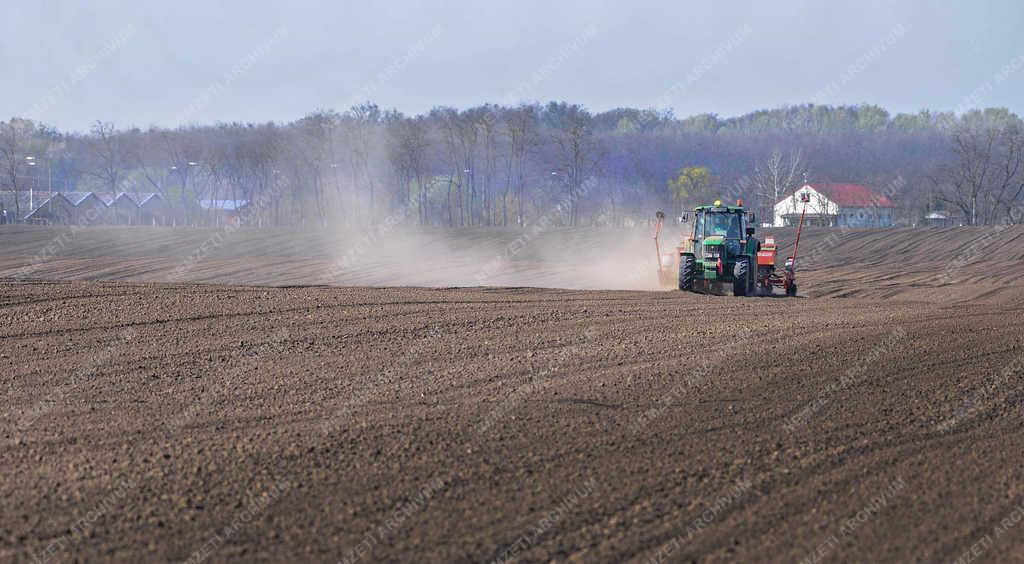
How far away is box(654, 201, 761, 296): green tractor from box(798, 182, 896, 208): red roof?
6049 cm

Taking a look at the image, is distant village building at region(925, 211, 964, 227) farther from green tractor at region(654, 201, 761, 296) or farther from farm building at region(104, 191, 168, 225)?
farm building at region(104, 191, 168, 225)

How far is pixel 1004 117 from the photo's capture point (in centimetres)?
12569

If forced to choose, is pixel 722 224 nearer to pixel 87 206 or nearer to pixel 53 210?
pixel 53 210

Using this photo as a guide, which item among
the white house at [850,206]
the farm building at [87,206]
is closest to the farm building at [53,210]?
the farm building at [87,206]

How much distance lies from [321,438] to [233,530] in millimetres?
2224

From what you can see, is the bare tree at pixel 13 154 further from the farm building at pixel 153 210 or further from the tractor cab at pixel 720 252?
the tractor cab at pixel 720 252

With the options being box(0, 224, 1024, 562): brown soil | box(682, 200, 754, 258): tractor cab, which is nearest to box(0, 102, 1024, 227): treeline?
box(682, 200, 754, 258): tractor cab

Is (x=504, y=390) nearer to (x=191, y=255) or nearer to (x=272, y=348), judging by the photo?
(x=272, y=348)

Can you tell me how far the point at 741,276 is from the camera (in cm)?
2330

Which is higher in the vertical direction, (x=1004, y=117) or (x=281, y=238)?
(x=1004, y=117)

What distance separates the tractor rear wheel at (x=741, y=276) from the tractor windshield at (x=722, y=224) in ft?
2.49

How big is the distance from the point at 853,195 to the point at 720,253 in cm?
6659

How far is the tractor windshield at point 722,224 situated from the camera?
23.9 metres

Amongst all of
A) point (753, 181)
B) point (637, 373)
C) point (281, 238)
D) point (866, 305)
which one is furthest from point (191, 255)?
point (753, 181)
